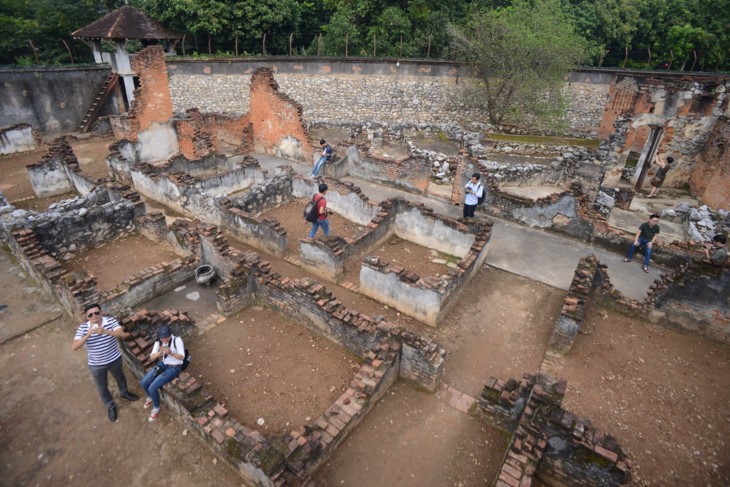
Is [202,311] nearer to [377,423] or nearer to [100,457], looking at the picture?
[100,457]

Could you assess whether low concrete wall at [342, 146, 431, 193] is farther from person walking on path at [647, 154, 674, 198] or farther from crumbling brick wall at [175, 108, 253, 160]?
person walking on path at [647, 154, 674, 198]

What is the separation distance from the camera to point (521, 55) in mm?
20594

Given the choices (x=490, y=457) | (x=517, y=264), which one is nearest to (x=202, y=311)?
(x=490, y=457)

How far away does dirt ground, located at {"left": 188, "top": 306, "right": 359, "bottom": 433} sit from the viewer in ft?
22.3

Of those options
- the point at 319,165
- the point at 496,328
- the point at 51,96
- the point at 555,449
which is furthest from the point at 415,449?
the point at 51,96

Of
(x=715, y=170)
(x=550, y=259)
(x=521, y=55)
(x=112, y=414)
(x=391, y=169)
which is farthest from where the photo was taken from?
(x=521, y=55)

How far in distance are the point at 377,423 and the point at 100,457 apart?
387cm

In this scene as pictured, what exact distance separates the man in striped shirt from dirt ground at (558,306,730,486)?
276 inches

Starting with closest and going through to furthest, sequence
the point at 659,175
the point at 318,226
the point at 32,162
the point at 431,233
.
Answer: the point at 318,226 < the point at 431,233 < the point at 659,175 < the point at 32,162

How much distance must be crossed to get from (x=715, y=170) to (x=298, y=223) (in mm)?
14919

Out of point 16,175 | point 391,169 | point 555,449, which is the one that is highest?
point 391,169

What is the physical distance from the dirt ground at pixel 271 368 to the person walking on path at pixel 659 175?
46.6 feet

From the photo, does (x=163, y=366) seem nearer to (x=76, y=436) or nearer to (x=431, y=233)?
(x=76, y=436)

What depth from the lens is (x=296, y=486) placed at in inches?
205
